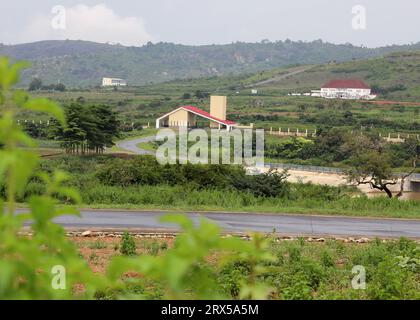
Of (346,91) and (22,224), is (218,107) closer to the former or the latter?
(22,224)

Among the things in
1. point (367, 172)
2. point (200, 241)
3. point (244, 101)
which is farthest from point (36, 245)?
point (244, 101)

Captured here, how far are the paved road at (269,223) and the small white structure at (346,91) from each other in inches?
4029

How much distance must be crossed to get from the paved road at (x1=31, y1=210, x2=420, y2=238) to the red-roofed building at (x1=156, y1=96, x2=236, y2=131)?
3929 cm

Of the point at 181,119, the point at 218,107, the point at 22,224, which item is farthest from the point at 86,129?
the point at 22,224

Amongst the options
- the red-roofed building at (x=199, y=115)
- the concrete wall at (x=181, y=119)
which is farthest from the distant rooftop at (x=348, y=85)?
the concrete wall at (x=181, y=119)

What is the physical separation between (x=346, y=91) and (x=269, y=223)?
358 feet

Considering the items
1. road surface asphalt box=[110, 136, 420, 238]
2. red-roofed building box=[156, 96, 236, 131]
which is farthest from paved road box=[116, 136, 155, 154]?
road surface asphalt box=[110, 136, 420, 238]

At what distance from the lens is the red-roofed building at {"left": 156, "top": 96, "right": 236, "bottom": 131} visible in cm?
6419

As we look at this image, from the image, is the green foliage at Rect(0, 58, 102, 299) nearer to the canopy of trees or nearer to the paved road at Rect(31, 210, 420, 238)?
the paved road at Rect(31, 210, 420, 238)

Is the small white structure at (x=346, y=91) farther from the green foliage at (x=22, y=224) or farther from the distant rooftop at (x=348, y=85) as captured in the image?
the green foliage at (x=22, y=224)

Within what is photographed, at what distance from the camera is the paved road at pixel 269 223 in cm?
2028

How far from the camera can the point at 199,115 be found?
69688 mm

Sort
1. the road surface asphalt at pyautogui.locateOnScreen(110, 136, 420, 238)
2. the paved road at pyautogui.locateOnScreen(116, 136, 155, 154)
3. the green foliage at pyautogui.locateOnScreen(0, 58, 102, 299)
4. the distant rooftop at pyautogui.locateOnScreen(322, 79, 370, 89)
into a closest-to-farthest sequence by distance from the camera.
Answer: the green foliage at pyautogui.locateOnScreen(0, 58, 102, 299) < the road surface asphalt at pyautogui.locateOnScreen(110, 136, 420, 238) < the paved road at pyautogui.locateOnScreen(116, 136, 155, 154) < the distant rooftop at pyautogui.locateOnScreen(322, 79, 370, 89)
